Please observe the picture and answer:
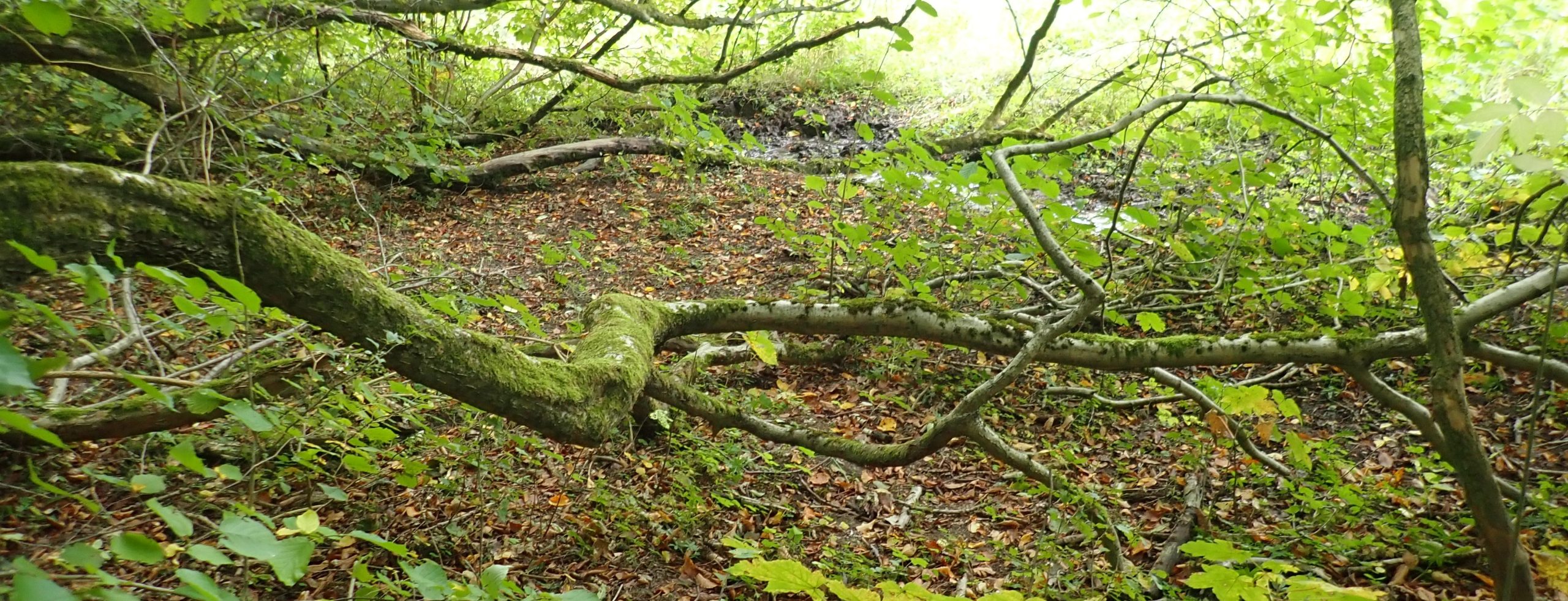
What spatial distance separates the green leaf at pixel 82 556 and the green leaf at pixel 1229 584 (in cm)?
190

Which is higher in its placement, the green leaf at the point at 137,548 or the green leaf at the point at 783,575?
the green leaf at the point at 783,575

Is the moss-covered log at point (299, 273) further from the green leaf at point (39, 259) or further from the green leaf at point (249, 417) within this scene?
the green leaf at point (249, 417)

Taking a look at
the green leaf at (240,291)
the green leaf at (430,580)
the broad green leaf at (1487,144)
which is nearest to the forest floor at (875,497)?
the green leaf at (430,580)

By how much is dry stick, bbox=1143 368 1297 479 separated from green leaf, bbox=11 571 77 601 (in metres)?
3.18

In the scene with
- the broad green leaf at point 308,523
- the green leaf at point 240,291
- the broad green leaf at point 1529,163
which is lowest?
the broad green leaf at point 308,523

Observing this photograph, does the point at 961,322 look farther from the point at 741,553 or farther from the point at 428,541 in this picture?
the point at 428,541

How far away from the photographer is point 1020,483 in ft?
12.3

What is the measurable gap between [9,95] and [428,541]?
13.4 ft

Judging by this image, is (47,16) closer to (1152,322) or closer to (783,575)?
(783,575)

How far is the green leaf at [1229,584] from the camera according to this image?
1490 millimetres

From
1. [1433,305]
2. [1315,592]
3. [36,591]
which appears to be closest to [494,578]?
[36,591]

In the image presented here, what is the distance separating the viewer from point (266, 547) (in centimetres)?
114

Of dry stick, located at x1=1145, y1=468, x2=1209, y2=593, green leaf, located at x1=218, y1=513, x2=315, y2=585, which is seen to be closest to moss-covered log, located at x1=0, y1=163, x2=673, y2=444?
green leaf, located at x1=218, y1=513, x2=315, y2=585

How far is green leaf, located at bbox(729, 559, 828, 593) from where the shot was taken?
140cm
